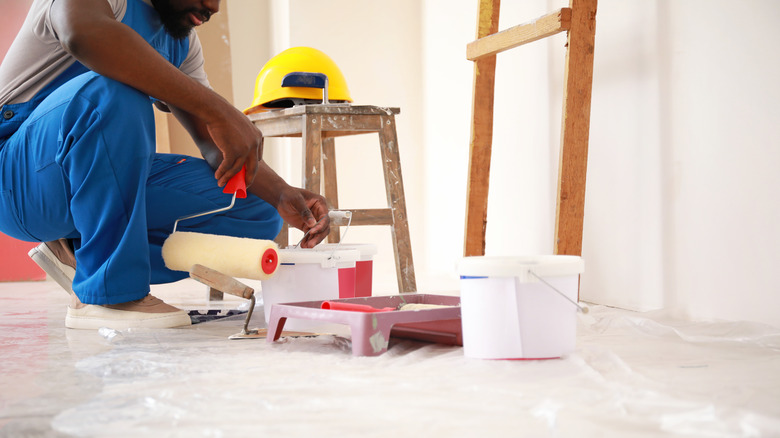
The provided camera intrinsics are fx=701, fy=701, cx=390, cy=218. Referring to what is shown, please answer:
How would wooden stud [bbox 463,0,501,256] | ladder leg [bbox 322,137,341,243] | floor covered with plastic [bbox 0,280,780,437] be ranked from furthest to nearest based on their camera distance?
ladder leg [bbox 322,137,341,243] < wooden stud [bbox 463,0,501,256] < floor covered with plastic [bbox 0,280,780,437]

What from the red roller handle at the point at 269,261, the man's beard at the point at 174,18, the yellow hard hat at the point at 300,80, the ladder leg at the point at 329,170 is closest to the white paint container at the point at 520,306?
the red roller handle at the point at 269,261

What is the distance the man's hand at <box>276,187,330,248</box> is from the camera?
5.28 ft

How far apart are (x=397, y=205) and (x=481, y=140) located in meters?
0.36

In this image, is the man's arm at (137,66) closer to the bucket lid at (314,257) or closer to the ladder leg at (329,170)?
the bucket lid at (314,257)

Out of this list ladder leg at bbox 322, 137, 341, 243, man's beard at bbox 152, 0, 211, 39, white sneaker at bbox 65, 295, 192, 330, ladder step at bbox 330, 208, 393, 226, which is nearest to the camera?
white sneaker at bbox 65, 295, 192, 330

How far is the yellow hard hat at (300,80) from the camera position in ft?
7.44

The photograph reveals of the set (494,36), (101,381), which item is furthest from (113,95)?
(494,36)

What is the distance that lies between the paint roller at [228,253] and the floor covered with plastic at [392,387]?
0.15 meters

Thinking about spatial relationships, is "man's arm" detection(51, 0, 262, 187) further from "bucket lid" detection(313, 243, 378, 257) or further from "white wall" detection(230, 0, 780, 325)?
"white wall" detection(230, 0, 780, 325)

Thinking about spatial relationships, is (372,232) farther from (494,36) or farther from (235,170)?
(235,170)

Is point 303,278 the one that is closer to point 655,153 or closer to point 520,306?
point 520,306

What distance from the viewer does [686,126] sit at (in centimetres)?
153

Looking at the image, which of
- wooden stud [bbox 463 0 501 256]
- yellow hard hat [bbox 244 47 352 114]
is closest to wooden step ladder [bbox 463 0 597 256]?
wooden stud [bbox 463 0 501 256]

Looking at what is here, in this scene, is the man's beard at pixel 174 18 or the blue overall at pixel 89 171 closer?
the blue overall at pixel 89 171
